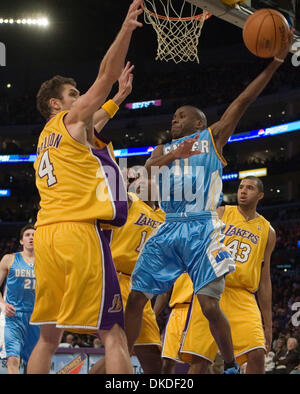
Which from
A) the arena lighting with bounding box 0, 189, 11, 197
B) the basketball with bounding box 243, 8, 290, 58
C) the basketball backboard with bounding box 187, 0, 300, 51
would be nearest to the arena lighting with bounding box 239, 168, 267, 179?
the arena lighting with bounding box 0, 189, 11, 197

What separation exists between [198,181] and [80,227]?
134 cm

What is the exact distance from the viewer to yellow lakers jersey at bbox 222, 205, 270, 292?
5.48m

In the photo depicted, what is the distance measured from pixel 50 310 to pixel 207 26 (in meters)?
26.7

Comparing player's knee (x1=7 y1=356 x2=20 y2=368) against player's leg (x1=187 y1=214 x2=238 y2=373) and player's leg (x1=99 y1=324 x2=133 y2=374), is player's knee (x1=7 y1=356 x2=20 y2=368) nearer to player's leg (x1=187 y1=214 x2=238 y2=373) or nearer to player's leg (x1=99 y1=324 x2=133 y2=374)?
player's leg (x1=187 y1=214 x2=238 y2=373)

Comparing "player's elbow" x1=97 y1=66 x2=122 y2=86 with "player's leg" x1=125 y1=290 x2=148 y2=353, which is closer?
"player's elbow" x1=97 y1=66 x2=122 y2=86

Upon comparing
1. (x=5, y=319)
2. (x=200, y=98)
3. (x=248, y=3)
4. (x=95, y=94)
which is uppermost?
(x=200, y=98)

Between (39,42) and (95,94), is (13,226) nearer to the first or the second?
(39,42)

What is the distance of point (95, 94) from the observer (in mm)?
3730

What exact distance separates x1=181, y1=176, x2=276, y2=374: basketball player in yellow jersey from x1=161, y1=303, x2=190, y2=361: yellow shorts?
13cm

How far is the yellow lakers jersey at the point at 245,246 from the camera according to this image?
5477 mm

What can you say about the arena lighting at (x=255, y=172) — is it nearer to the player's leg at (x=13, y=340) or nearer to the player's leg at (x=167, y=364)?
the player's leg at (x=13, y=340)

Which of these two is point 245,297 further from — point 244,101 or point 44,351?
point 44,351

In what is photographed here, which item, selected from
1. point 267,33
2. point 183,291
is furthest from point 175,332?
point 267,33

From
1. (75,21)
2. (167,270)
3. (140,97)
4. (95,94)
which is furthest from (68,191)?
(140,97)
